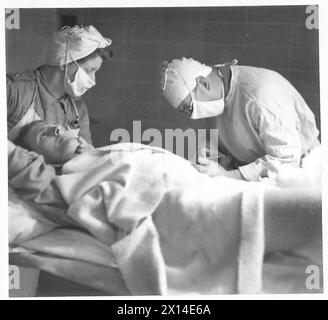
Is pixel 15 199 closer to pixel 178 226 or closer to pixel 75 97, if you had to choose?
pixel 75 97

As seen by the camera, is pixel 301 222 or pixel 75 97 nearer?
pixel 301 222

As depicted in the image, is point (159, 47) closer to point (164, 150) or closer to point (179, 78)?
point (179, 78)

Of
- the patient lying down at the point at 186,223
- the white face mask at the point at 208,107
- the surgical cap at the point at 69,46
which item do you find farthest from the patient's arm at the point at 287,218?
the surgical cap at the point at 69,46

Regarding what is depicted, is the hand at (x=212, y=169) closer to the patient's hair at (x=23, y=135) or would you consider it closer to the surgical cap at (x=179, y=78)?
the surgical cap at (x=179, y=78)

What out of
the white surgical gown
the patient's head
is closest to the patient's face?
the patient's head

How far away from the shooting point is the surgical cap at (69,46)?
184 centimetres

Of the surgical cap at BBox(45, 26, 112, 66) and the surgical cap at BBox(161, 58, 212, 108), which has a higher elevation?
the surgical cap at BBox(45, 26, 112, 66)

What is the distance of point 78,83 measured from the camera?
1846 millimetres

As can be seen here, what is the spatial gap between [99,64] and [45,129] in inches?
9.8

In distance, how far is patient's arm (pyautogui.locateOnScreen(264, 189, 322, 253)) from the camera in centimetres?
173

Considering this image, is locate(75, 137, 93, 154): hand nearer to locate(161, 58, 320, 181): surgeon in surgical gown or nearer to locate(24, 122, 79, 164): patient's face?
locate(24, 122, 79, 164): patient's face

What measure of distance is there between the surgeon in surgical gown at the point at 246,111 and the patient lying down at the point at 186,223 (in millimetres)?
85

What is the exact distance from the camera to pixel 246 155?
1815 millimetres
